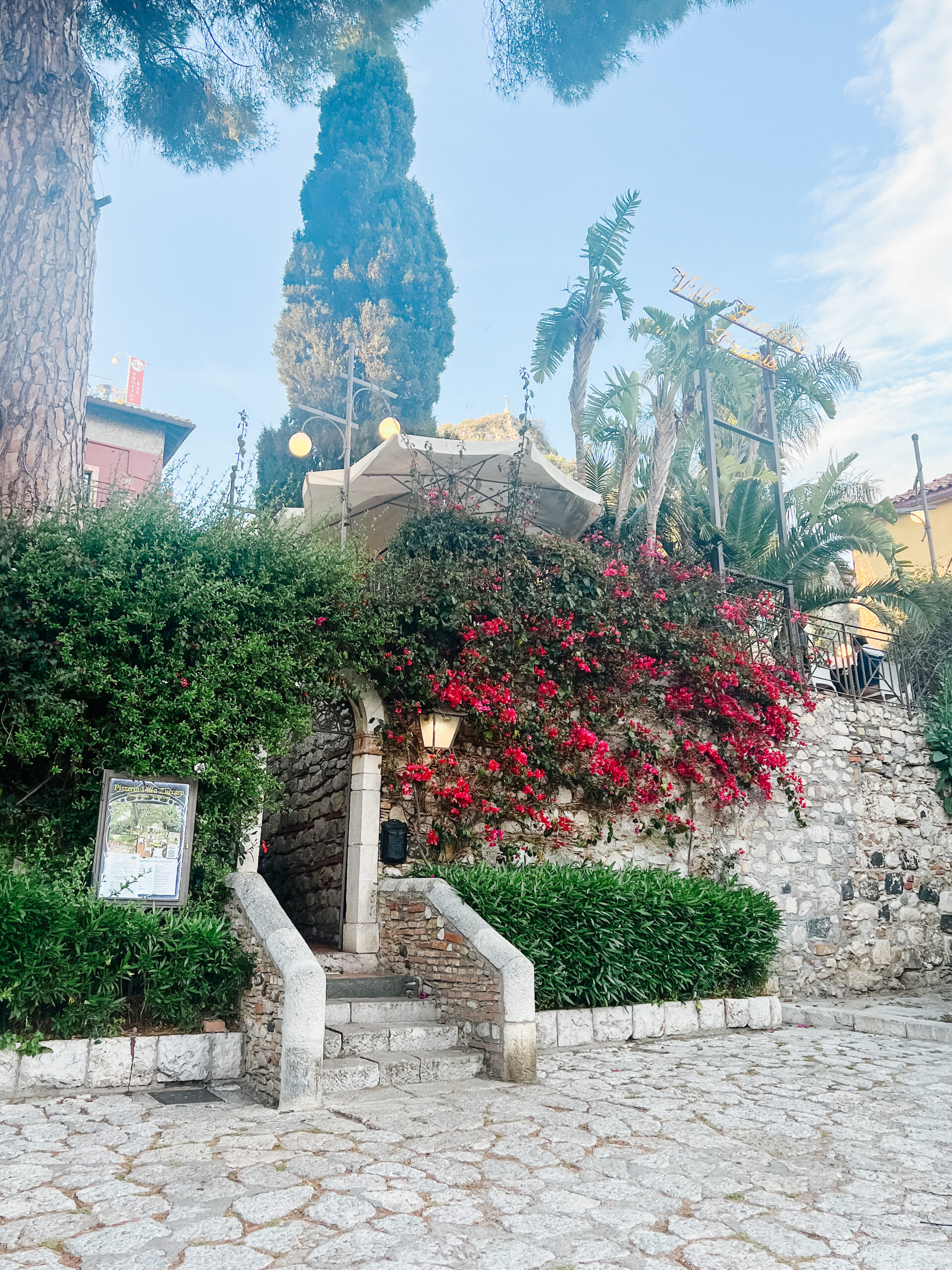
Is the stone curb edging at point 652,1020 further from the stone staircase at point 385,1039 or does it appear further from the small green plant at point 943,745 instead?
the small green plant at point 943,745

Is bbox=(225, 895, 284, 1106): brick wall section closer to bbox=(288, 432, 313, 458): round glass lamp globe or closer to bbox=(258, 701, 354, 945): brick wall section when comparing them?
bbox=(258, 701, 354, 945): brick wall section

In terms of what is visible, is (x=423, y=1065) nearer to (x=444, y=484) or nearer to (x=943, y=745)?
(x=444, y=484)

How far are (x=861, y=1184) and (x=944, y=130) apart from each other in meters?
12.3

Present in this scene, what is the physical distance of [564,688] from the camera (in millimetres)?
8805

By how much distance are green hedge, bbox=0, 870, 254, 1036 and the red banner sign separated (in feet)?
57.7

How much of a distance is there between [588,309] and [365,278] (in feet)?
28.2

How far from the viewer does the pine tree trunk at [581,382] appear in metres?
15.9

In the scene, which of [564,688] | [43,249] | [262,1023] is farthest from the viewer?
[564,688]

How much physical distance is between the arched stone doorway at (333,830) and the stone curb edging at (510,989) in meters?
1.26

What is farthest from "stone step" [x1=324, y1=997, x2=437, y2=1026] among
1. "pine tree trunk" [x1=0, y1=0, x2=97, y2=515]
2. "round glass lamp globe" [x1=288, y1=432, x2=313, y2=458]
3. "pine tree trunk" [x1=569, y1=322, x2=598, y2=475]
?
"pine tree trunk" [x1=569, y1=322, x2=598, y2=475]

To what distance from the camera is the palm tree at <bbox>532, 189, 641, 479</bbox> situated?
15875mm

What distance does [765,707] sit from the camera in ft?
33.5

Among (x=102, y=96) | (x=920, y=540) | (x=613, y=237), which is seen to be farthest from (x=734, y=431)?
(x=920, y=540)

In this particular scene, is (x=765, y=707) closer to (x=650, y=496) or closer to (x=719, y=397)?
(x=650, y=496)
